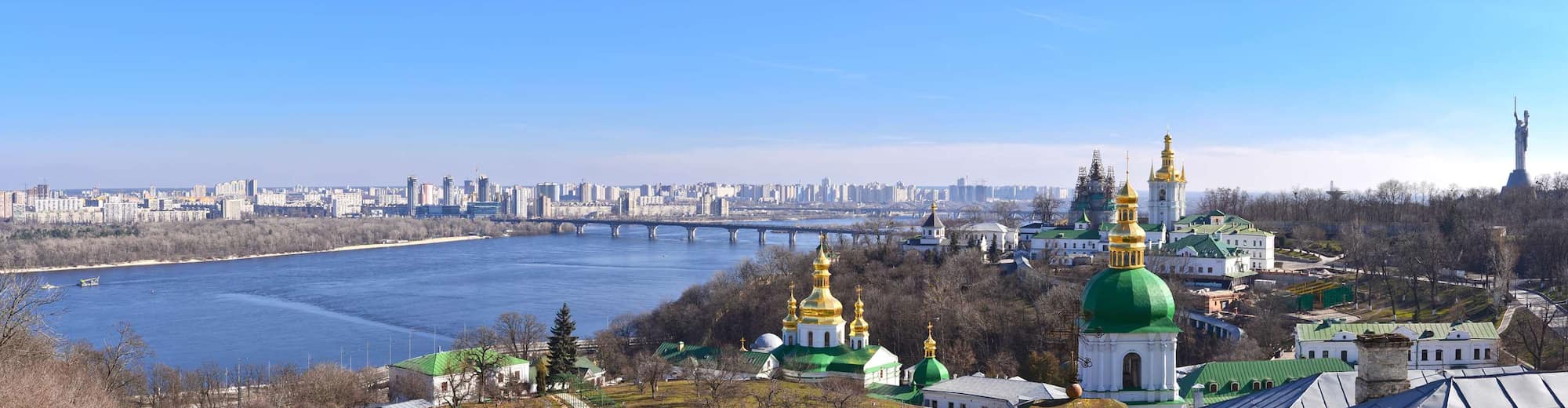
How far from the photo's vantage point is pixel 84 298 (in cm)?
3161

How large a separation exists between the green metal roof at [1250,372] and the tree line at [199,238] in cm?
3726

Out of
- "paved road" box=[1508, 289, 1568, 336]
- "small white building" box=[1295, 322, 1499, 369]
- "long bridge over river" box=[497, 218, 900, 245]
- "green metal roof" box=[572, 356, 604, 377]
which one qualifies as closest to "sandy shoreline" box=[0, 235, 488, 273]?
"long bridge over river" box=[497, 218, 900, 245]

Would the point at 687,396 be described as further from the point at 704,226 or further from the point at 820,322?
the point at 704,226

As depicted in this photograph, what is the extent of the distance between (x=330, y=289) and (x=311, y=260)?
16.6m

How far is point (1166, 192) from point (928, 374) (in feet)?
55.2

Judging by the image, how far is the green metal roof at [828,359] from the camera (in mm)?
14805

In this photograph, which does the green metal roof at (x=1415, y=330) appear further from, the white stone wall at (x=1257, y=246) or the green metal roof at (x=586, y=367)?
the green metal roof at (x=586, y=367)

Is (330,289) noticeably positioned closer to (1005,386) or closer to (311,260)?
(311,260)

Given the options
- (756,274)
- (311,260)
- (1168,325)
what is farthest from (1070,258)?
(311,260)

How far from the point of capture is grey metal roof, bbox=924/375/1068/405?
12.4 metres

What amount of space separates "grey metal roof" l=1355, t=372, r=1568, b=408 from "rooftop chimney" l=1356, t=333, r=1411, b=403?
0.35 metres

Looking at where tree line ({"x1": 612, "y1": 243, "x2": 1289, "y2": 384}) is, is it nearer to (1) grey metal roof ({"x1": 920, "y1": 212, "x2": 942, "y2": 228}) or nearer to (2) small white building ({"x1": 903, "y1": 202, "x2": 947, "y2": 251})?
(2) small white building ({"x1": 903, "y1": 202, "x2": 947, "y2": 251})

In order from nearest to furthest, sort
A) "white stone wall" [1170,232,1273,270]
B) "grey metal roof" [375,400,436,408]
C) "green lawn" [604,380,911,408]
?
"green lawn" [604,380,911,408] → "grey metal roof" [375,400,436,408] → "white stone wall" [1170,232,1273,270]

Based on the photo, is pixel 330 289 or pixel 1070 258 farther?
pixel 330 289
